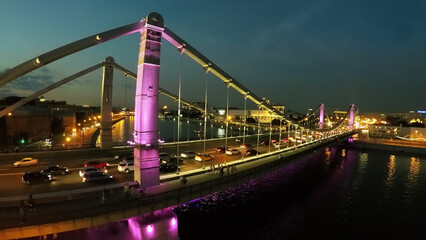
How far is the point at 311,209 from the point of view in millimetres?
27406

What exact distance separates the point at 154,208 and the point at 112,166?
1407 cm

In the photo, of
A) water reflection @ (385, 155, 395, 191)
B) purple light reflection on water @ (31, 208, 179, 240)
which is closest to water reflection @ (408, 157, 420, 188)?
water reflection @ (385, 155, 395, 191)

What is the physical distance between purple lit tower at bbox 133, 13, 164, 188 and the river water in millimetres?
7448

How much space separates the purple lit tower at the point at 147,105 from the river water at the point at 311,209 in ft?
24.4

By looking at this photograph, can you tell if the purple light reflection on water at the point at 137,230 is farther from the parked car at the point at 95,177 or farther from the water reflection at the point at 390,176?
the water reflection at the point at 390,176

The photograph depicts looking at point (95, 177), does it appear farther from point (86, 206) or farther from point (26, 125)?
point (26, 125)

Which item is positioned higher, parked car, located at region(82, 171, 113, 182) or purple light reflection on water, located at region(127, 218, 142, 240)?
parked car, located at region(82, 171, 113, 182)

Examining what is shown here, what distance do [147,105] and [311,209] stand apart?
21098 millimetres

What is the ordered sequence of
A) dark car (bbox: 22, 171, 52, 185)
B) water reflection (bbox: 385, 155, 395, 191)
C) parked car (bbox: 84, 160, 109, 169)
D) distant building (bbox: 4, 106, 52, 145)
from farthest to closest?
distant building (bbox: 4, 106, 52, 145) < water reflection (bbox: 385, 155, 395, 191) < parked car (bbox: 84, 160, 109, 169) < dark car (bbox: 22, 171, 52, 185)

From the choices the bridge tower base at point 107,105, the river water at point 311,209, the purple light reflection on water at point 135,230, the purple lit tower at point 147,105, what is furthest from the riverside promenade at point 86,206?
the bridge tower base at point 107,105

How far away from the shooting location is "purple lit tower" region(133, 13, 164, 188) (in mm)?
18141

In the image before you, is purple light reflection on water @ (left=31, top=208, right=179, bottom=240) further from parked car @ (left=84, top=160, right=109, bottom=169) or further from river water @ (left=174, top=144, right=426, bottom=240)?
parked car @ (left=84, top=160, right=109, bottom=169)

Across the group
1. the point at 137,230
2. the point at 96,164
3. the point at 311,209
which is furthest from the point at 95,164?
the point at 311,209

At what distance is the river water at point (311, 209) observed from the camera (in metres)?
22.5
